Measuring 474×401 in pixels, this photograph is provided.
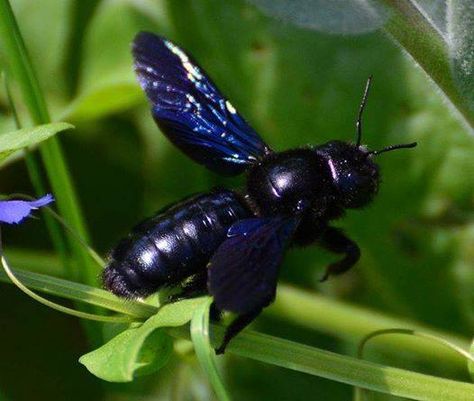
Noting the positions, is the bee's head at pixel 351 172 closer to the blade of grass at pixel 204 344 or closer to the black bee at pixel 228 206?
the black bee at pixel 228 206

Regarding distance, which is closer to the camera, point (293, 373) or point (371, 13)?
point (371, 13)

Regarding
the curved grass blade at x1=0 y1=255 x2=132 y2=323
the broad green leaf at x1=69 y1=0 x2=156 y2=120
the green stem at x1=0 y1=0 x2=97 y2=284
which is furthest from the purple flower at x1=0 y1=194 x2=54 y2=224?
the broad green leaf at x1=69 y1=0 x2=156 y2=120

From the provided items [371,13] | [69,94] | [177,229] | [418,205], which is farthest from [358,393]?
[69,94]

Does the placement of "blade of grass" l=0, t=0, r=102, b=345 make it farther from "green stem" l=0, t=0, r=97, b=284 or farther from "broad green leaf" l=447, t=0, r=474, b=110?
"broad green leaf" l=447, t=0, r=474, b=110

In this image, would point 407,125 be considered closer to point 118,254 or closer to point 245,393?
point 245,393

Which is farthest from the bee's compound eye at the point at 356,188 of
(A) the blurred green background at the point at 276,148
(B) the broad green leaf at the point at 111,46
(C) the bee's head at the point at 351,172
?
(B) the broad green leaf at the point at 111,46

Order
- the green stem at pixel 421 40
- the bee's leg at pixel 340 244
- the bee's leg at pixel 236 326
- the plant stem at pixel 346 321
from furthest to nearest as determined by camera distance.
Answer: the plant stem at pixel 346 321 < the bee's leg at pixel 340 244 < the green stem at pixel 421 40 < the bee's leg at pixel 236 326
